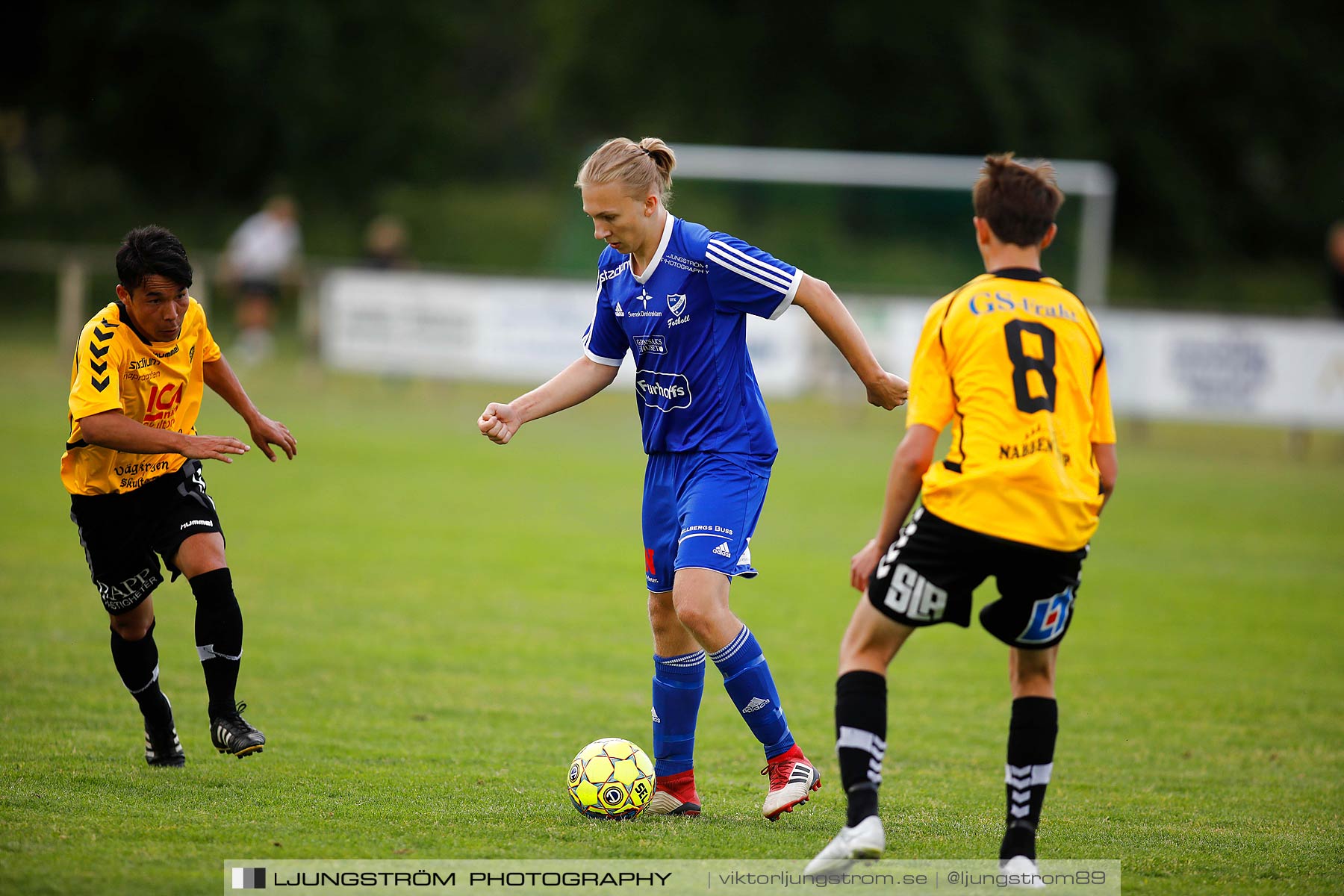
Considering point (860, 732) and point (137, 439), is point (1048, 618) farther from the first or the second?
point (137, 439)

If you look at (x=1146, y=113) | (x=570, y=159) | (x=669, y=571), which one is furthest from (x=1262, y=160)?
(x=669, y=571)

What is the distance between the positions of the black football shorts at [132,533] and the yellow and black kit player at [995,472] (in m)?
2.51

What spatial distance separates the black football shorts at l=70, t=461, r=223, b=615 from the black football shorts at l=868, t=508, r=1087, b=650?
254 cm

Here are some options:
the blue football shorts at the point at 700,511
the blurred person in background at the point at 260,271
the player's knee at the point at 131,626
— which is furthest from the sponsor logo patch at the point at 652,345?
the blurred person in background at the point at 260,271

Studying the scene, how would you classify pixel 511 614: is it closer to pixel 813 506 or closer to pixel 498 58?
pixel 813 506

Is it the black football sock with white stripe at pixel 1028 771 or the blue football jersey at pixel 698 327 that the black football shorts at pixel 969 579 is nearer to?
the black football sock with white stripe at pixel 1028 771

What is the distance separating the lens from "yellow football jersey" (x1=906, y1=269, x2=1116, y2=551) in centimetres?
367

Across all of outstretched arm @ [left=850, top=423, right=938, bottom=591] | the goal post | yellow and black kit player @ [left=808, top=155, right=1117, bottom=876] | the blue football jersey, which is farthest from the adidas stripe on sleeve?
the goal post

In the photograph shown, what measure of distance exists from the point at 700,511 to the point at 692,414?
0.36 m

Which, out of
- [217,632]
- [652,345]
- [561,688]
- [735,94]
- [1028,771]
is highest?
[735,94]

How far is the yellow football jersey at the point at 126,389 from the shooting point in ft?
15.4

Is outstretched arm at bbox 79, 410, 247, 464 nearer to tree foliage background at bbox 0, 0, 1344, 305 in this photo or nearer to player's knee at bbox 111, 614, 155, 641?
player's knee at bbox 111, 614, 155, 641

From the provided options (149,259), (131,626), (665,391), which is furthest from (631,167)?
(131,626)

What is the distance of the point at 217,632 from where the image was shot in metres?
4.89
